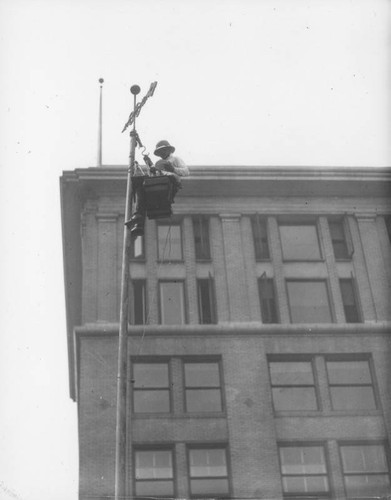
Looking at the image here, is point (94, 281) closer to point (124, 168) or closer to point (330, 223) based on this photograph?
point (124, 168)

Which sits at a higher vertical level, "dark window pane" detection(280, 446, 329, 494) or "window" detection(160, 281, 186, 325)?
"window" detection(160, 281, 186, 325)

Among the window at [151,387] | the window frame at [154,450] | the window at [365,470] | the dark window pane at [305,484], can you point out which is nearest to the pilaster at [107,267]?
the window at [151,387]

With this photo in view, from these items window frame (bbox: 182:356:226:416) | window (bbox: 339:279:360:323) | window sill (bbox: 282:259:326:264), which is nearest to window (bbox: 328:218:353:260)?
window sill (bbox: 282:259:326:264)

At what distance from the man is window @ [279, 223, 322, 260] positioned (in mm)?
21202

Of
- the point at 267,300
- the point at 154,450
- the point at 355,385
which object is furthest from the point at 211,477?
the point at 267,300

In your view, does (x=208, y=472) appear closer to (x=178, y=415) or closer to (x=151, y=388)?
(x=178, y=415)

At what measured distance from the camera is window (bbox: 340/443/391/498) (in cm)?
2684

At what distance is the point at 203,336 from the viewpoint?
30078 millimetres

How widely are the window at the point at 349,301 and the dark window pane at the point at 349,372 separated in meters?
2.30

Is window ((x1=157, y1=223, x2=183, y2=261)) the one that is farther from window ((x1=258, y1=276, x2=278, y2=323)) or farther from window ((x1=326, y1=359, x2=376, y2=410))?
window ((x1=326, y1=359, x2=376, y2=410))

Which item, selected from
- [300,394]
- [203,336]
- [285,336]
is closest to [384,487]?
[300,394]

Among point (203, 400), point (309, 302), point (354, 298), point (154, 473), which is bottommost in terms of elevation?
point (154, 473)

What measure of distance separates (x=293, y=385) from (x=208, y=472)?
15.8 feet

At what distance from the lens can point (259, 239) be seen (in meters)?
33.6
